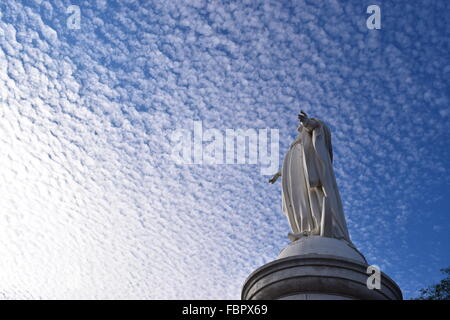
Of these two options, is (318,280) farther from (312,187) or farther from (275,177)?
(275,177)

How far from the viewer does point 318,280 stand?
7133 millimetres

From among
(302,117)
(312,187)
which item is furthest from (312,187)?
(302,117)

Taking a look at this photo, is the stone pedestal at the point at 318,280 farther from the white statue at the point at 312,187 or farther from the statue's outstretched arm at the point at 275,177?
the statue's outstretched arm at the point at 275,177

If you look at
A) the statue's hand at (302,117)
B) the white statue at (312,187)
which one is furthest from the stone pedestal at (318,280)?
the statue's hand at (302,117)

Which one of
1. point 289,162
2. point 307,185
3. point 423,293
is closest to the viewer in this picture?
point 307,185

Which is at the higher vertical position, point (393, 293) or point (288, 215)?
point (288, 215)

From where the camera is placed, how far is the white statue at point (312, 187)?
28.9 feet

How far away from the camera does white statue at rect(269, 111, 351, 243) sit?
8805 millimetres
